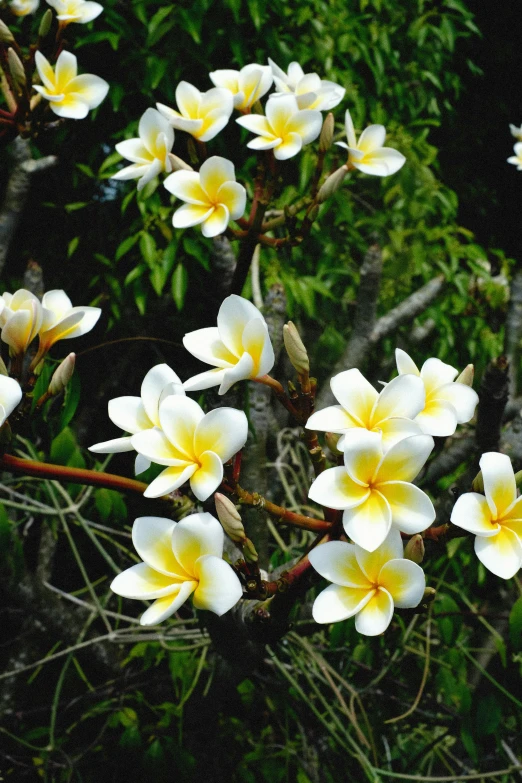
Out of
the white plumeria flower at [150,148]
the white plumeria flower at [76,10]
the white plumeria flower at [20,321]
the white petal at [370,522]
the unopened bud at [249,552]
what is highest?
the white plumeria flower at [76,10]

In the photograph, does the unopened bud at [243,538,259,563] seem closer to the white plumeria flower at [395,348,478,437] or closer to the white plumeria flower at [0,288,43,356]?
the white plumeria flower at [395,348,478,437]

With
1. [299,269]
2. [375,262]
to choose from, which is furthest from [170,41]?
[375,262]

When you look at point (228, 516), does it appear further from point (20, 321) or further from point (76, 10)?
point (76, 10)

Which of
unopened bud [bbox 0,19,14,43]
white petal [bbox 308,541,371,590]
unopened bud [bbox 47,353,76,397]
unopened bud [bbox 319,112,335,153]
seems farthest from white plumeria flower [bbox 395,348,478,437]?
unopened bud [bbox 0,19,14,43]

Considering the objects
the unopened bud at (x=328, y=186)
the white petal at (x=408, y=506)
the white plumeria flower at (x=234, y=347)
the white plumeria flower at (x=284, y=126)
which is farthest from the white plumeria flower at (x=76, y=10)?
the white petal at (x=408, y=506)

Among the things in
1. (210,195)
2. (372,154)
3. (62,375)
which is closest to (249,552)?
(62,375)

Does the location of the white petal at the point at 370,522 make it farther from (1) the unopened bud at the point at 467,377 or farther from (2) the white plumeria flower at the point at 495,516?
(1) the unopened bud at the point at 467,377

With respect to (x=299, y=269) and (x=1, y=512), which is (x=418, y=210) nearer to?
(x=299, y=269)
